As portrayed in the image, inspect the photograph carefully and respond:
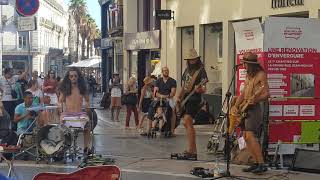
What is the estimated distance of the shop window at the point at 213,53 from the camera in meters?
17.4

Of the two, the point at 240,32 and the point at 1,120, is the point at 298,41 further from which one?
the point at 1,120

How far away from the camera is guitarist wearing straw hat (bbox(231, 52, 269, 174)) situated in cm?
881

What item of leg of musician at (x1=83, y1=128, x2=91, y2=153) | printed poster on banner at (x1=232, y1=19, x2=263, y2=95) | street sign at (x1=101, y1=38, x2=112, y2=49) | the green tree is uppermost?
the green tree

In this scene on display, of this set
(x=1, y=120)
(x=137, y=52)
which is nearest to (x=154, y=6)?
(x=137, y=52)

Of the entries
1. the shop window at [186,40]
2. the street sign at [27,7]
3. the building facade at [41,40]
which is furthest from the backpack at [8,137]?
the building facade at [41,40]

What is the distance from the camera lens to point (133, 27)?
2770 centimetres

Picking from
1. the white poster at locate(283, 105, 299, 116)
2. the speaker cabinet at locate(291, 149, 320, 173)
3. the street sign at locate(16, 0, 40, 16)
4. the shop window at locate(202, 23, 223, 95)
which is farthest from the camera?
the shop window at locate(202, 23, 223, 95)

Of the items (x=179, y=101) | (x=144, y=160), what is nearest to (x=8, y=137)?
(x=144, y=160)

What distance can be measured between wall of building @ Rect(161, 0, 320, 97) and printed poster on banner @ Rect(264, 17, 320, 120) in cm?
289

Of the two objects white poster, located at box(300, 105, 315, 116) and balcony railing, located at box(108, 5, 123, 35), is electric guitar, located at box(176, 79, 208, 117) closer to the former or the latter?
white poster, located at box(300, 105, 315, 116)

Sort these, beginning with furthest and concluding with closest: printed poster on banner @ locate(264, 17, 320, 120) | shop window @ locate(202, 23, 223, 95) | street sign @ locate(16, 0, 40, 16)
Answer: shop window @ locate(202, 23, 223, 95)
street sign @ locate(16, 0, 40, 16)
printed poster on banner @ locate(264, 17, 320, 120)

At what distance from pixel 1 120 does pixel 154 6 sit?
1424 cm

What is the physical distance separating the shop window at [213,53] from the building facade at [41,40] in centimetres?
4008

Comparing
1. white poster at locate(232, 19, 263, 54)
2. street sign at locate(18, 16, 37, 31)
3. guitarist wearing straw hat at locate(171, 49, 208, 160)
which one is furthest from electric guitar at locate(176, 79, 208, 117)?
street sign at locate(18, 16, 37, 31)
